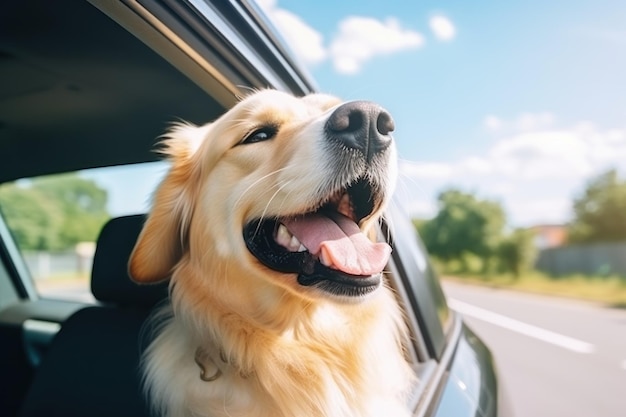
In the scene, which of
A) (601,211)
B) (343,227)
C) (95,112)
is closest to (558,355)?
(95,112)

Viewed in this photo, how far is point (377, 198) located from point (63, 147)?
7.63ft

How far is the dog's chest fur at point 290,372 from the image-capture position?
59.2 inches

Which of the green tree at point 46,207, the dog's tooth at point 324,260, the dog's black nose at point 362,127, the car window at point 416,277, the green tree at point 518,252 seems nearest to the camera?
the dog's black nose at point 362,127

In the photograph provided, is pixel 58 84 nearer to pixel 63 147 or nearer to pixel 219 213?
pixel 63 147

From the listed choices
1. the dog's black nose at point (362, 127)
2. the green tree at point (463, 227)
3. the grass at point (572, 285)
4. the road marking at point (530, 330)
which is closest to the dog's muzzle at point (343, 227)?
the dog's black nose at point (362, 127)

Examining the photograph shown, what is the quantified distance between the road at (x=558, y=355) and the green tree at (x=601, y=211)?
19.6 metres

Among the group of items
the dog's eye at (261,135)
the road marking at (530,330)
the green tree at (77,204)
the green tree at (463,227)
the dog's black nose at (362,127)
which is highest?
the dog's black nose at (362,127)

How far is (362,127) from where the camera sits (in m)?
1.41

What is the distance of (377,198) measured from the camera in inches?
62.2

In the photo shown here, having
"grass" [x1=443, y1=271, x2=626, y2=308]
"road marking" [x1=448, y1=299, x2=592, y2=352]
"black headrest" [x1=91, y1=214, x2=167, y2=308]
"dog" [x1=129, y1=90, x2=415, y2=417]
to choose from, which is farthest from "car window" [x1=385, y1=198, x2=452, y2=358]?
"grass" [x1=443, y1=271, x2=626, y2=308]

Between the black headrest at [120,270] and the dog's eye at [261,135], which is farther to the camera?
the black headrest at [120,270]

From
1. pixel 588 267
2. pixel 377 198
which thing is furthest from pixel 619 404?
pixel 588 267

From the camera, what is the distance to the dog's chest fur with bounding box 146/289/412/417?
150 centimetres

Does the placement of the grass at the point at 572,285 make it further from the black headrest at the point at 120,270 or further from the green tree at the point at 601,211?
the black headrest at the point at 120,270
